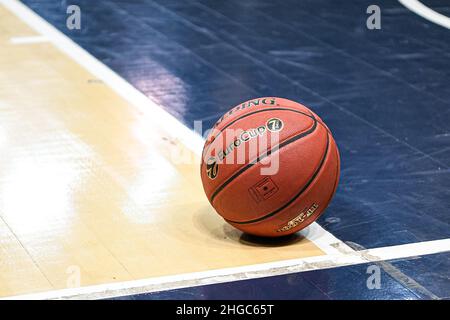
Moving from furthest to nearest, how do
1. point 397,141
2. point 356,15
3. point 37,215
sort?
point 356,15, point 397,141, point 37,215

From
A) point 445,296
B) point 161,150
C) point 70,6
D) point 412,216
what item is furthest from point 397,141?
point 70,6

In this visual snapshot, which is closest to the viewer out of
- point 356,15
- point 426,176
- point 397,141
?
point 426,176

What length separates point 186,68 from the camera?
35.3 feet

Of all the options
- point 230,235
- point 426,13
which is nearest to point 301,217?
point 230,235

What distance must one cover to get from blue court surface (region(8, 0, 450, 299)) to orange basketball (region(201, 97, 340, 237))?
0.44 metres

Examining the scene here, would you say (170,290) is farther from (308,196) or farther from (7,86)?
(7,86)

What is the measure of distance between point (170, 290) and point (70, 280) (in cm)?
64

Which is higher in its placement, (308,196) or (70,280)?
(308,196)

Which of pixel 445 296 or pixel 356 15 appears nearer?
pixel 445 296

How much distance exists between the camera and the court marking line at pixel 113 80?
891 cm

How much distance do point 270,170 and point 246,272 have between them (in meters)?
0.68

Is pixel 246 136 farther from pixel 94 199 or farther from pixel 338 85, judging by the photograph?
pixel 338 85

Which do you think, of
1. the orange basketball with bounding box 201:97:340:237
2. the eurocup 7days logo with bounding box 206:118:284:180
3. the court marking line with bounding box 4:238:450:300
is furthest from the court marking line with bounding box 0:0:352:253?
the eurocup 7days logo with bounding box 206:118:284:180

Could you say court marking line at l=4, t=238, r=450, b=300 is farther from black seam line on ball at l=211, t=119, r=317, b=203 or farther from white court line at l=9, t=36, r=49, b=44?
white court line at l=9, t=36, r=49, b=44
